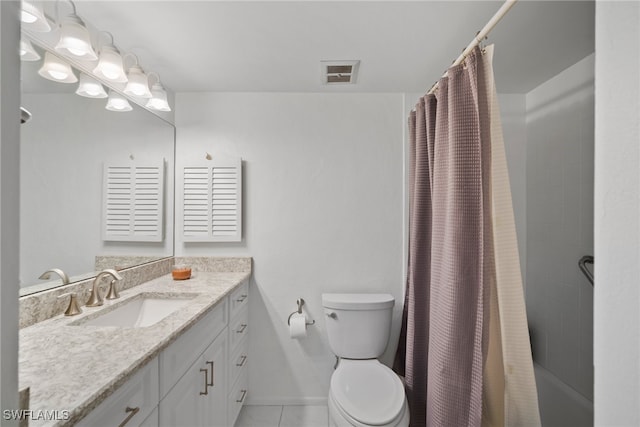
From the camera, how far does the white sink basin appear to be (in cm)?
145

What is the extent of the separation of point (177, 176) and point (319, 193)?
106 centimetres

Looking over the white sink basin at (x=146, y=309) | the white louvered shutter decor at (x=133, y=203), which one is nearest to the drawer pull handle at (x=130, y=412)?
the white sink basin at (x=146, y=309)

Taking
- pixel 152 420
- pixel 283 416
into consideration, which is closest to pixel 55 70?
pixel 152 420

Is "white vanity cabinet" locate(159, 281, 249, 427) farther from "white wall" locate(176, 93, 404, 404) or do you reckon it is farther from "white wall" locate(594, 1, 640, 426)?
"white wall" locate(594, 1, 640, 426)

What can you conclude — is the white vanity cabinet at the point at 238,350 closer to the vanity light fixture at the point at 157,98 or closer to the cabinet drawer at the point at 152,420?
the cabinet drawer at the point at 152,420

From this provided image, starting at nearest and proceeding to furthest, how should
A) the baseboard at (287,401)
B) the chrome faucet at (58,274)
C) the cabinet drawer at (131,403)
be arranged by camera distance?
the cabinet drawer at (131,403), the chrome faucet at (58,274), the baseboard at (287,401)

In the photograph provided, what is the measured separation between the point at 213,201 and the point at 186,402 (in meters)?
1.32

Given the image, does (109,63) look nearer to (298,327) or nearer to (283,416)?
(298,327)

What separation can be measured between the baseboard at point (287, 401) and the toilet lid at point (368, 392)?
0.58m

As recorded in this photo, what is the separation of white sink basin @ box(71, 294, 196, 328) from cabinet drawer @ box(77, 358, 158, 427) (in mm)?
515

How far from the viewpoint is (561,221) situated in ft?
6.25

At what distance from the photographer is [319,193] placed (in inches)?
87.1

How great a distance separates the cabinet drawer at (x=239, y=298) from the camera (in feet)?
5.86

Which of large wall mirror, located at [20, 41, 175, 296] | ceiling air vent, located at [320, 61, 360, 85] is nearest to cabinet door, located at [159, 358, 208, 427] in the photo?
large wall mirror, located at [20, 41, 175, 296]
